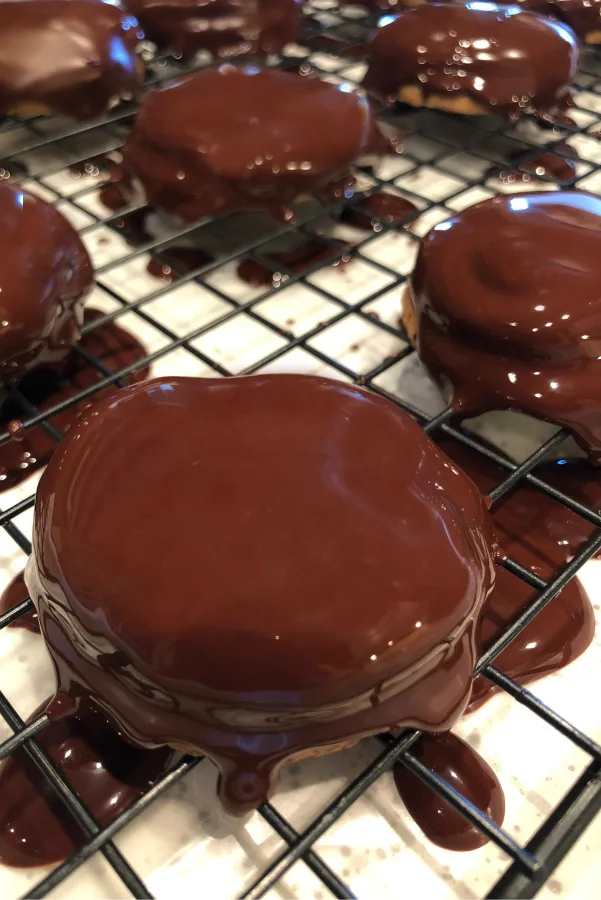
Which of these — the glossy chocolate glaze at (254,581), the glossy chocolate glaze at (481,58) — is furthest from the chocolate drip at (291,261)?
the glossy chocolate glaze at (254,581)

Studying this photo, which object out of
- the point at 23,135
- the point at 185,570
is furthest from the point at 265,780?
the point at 23,135

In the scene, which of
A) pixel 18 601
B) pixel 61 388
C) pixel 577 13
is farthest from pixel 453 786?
pixel 577 13

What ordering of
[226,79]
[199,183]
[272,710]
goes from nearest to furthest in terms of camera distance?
[272,710], [199,183], [226,79]

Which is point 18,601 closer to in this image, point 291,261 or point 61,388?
point 61,388

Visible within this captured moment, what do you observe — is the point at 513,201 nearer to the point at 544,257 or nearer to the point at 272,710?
the point at 544,257

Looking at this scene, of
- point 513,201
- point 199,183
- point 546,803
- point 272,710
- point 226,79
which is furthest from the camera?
point 226,79

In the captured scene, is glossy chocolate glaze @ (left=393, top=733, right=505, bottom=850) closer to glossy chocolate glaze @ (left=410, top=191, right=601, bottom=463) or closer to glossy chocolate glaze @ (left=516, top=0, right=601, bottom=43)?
glossy chocolate glaze @ (left=410, top=191, right=601, bottom=463)

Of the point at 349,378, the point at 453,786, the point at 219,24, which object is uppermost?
the point at 219,24
